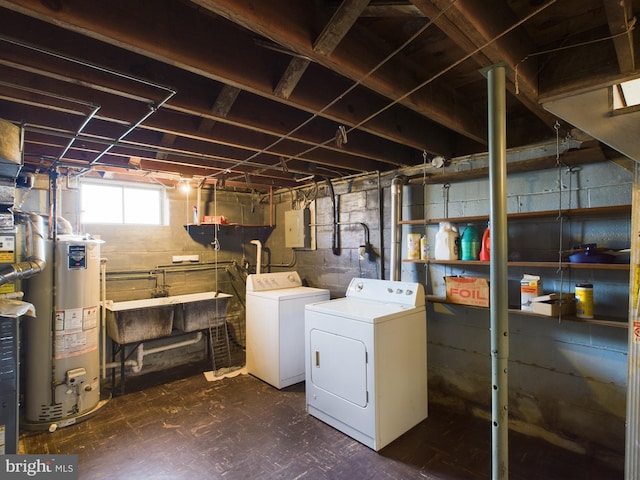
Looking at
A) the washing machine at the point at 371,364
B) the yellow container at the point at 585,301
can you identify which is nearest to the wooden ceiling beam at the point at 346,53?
the yellow container at the point at 585,301

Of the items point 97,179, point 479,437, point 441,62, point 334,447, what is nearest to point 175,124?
point 441,62

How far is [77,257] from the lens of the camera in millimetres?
2785

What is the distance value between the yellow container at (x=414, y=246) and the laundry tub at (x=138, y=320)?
7.93 feet

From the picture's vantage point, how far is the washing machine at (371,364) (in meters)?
2.29

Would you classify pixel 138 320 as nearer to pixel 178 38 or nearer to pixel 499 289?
pixel 178 38

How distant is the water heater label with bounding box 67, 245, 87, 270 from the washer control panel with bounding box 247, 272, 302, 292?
1487 millimetres

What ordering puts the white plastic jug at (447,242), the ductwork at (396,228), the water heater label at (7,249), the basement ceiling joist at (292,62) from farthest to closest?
→ the ductwork at (396,228) → the white plastic jug at (447,242) → the water heater label at (7,249) → the basement ceiling joist at (292,62)

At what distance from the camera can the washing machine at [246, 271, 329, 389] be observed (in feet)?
10.7

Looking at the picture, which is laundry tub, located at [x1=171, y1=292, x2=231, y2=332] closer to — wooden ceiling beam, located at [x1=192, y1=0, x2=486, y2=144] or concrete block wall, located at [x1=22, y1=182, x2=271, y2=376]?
concrete block wall, located at [x1=22, y1=182, x2=271, y2=376]

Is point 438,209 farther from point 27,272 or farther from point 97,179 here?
point 97,179

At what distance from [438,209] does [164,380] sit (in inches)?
128

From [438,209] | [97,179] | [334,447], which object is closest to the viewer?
[334,447]

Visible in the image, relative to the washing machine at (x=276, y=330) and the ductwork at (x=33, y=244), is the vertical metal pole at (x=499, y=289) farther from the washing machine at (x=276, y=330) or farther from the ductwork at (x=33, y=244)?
the ductwork at (x=33, y=244)

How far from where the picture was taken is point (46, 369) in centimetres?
266
